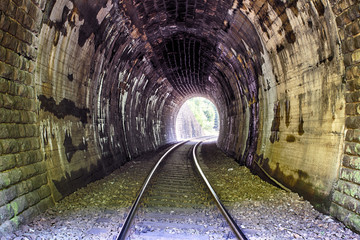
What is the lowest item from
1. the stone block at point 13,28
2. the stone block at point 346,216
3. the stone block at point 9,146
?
the stone block at point 346,216

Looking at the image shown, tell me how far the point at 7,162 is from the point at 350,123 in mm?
5275

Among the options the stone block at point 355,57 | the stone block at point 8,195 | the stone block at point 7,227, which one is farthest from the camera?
the stone block at point 355,57

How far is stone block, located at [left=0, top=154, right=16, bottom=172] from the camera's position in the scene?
380cm

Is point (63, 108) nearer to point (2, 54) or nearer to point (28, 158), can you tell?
point (28, 158)

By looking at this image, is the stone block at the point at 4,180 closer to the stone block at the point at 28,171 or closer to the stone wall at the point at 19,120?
the stone wall at the point at 19,120

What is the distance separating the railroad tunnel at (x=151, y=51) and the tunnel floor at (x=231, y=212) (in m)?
0.26

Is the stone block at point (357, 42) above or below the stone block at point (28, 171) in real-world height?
Answer: above

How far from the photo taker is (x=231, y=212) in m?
4.77

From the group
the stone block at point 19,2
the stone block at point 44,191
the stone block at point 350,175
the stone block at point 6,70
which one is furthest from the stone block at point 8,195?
the stone block at point 350,175

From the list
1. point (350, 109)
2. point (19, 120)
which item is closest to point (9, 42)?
point (19, 120)

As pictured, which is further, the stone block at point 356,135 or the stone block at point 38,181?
the stone block at point 38,181

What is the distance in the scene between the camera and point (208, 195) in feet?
19.0

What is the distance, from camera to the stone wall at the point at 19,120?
3.85m

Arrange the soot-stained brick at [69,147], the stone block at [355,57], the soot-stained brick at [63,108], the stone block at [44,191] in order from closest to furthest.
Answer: the stone block at [355,57]
the stone block at [44,191]
the soot-stained brick at [63,108]
the soot-stained brick at [69,147]
